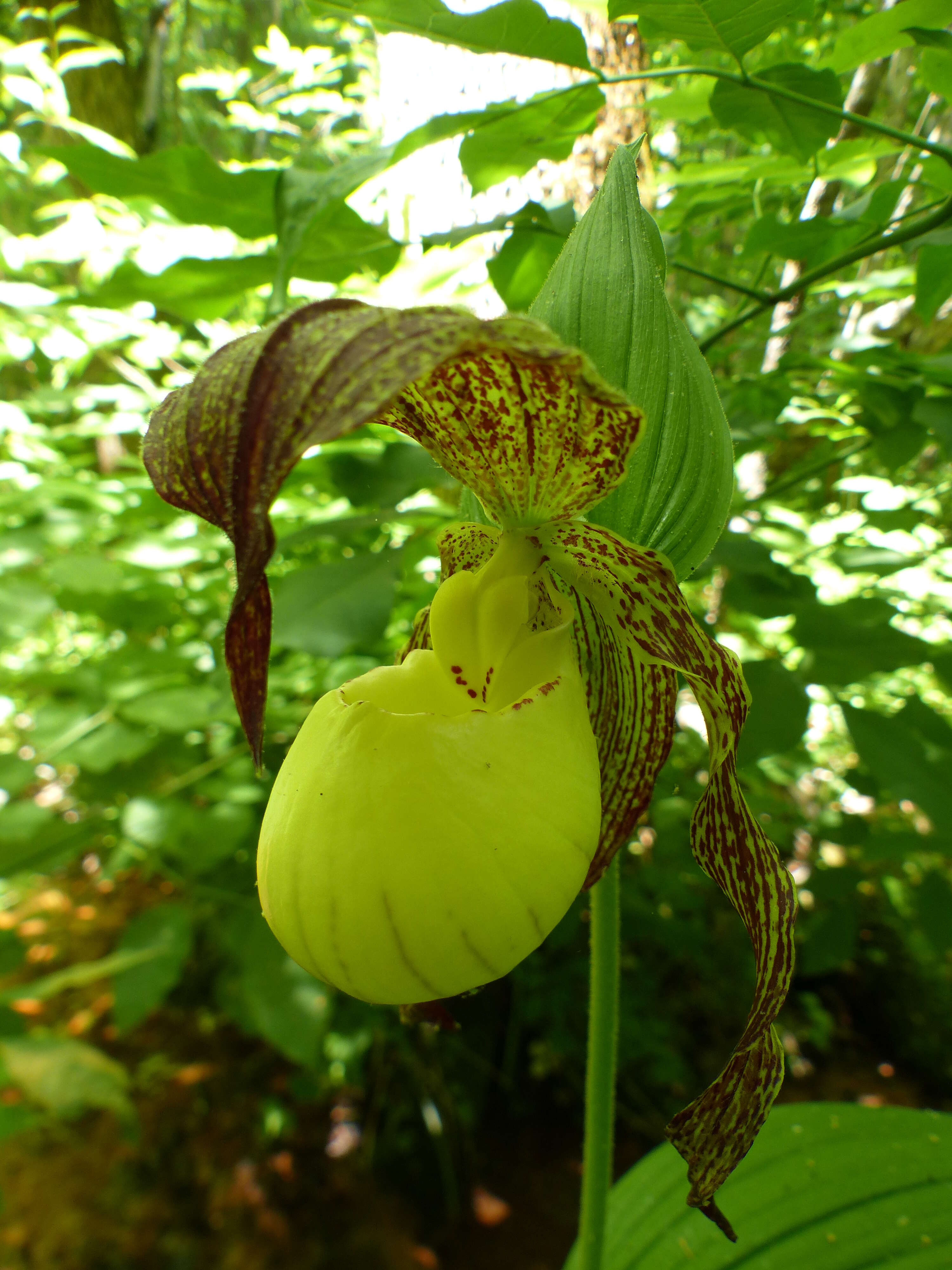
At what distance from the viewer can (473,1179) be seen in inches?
76.4

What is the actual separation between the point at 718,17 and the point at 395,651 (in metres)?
1.09

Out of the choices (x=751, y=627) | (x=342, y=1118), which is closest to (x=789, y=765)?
(x=751, y=627)

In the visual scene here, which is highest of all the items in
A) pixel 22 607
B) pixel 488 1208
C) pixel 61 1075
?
pixel 22 607

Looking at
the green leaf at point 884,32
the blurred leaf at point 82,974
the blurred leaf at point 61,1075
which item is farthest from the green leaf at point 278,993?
the green leaf at point 884,32

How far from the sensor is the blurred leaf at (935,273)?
0.73 m

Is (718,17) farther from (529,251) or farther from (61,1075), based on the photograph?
(61,1075)

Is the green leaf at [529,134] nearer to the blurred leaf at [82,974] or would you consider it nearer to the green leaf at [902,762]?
the green leaf at [902,762]

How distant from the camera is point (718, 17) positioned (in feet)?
1.93

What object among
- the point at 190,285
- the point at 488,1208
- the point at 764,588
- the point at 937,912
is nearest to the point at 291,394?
the point at 190,285

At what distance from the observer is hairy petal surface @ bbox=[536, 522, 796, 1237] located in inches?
21.3

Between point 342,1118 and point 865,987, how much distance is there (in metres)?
1.73

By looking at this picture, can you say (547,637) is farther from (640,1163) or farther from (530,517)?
(640,1163)

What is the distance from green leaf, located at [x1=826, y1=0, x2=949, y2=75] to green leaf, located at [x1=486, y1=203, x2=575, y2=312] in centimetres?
30

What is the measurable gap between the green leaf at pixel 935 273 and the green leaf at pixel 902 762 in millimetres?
544
